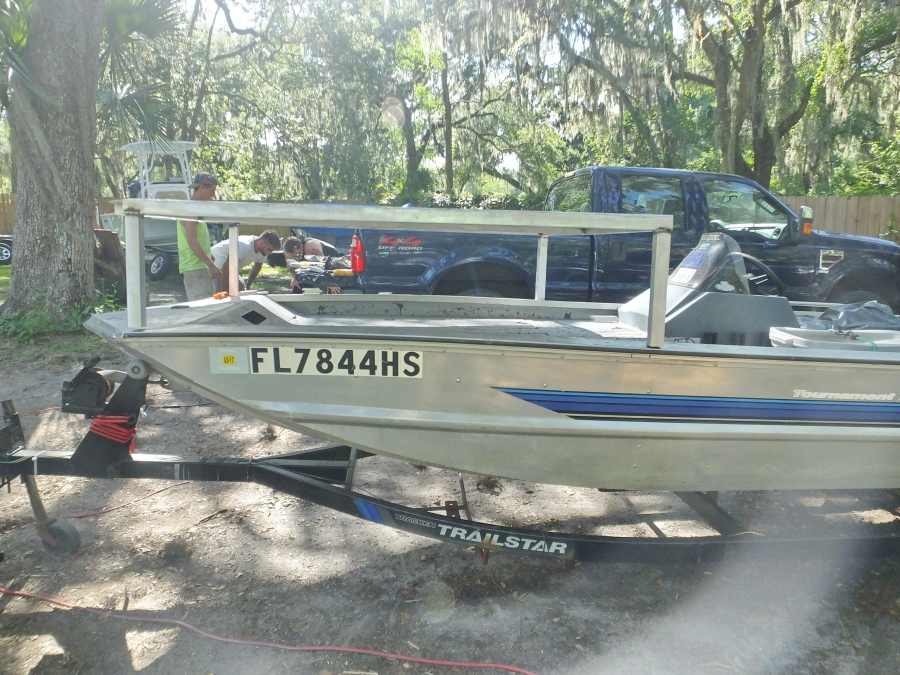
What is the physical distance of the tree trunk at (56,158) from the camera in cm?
732

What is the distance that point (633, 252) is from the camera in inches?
259

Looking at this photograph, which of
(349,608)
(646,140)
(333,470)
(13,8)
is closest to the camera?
(349,608)

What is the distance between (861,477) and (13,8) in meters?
8.55

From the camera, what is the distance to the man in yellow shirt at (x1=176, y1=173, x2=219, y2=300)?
557 cm

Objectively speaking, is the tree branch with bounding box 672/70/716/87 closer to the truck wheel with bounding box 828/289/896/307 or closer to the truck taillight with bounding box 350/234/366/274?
the truck wheel with bounding box 828/289/896/307

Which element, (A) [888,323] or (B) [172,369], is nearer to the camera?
(B) [172,369]

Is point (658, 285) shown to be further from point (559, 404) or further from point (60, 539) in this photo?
point (60, 539)

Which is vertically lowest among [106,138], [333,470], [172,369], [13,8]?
[333,470]

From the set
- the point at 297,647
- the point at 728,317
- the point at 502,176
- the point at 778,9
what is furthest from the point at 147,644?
the point at 502,176

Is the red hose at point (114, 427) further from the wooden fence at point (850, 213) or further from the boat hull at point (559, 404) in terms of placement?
the wooden fence at point (850, 213)

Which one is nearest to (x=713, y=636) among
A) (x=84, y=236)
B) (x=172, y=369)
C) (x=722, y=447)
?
(x=722, y=447)

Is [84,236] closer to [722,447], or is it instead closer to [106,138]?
[106,138]

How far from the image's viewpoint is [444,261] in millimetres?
6363

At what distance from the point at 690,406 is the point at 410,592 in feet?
4.69
